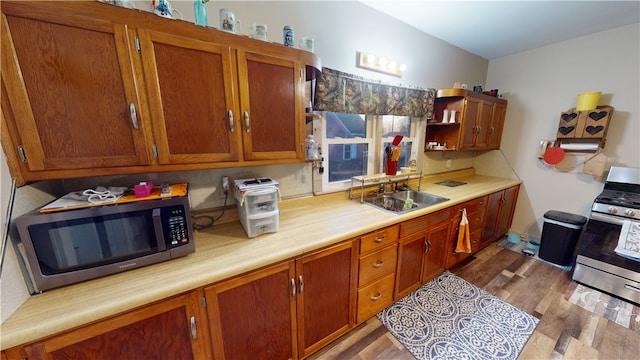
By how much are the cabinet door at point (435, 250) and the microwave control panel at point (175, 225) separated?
1.84 meters

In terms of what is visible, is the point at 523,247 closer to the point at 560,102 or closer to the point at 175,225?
the point at 560,102

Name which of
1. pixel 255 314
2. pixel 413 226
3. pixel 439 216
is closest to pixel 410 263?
pixel 413 226

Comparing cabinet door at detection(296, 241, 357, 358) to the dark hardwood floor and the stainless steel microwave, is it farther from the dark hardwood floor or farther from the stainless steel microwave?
the stainless steel microwave

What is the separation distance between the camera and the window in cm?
194

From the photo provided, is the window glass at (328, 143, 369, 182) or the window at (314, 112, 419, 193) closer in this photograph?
the window at (314, 112, 419, 193)

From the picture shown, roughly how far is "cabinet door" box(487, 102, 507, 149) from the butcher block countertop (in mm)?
1786

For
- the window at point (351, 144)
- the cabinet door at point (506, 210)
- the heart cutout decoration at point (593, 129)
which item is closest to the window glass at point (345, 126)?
the window at point (351, 144)

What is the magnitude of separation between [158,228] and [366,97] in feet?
5.77

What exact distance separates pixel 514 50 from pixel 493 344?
133 inches

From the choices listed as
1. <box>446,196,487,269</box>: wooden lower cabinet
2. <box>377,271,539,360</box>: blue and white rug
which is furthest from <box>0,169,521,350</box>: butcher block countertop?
<box>377,271,539,360</box>: blue and white rug

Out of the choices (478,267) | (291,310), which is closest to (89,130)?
(291,310)

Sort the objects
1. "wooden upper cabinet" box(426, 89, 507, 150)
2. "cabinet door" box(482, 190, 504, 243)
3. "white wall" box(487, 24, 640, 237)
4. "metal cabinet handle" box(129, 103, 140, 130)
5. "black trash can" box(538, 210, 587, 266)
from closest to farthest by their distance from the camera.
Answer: "metal cabinet handle" box(129, 103, 140, 130) → "white wall" box(487, 24, 640, 237) → "black trash can" box(538, 210, 587, 266) → "wooden upper cabinet" box(426, 89, 507, 150) → "cabinet door" box(482, 190, 504, 243)

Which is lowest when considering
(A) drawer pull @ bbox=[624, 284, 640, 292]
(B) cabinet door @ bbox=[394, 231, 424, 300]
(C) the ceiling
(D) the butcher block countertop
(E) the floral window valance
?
(A) drawer pull @ bbox=[624, 284, 640, 292]

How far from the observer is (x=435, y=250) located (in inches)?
78.7
